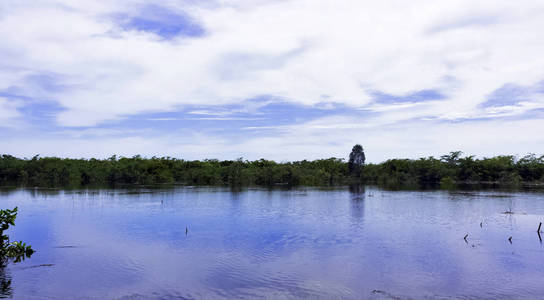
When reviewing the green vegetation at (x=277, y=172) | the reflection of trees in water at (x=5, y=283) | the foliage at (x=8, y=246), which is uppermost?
the green vegetation at (x=277, y=172)

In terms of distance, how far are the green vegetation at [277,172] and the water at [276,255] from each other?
52.3 metres

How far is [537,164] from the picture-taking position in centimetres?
7944

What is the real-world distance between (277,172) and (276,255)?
2784 inches

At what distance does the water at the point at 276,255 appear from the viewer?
13359 mm

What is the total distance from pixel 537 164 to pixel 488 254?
73333 mm

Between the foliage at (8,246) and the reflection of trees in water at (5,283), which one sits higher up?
the foliage at (8,246)

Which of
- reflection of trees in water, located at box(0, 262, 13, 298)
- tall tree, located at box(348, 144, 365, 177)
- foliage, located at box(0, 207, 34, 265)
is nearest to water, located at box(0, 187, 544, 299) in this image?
reflection of trees in water, located at box(0, 262, 13, 298)

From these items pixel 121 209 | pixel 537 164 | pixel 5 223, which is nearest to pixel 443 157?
pixel 537 164

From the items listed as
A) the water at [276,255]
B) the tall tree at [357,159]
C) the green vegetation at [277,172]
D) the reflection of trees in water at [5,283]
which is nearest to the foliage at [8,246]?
the water at [276,255]

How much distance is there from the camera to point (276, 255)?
17.9 meters

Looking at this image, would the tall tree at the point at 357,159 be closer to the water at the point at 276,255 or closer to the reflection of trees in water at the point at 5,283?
the water at the point at 276,255

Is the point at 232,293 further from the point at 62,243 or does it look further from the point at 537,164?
the point at 537,164

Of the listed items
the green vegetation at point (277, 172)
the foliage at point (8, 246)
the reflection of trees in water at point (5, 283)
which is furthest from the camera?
the green vegetation at point (277, 172)

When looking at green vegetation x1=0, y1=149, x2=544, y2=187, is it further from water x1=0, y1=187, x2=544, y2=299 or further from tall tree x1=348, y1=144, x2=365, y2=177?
water x1=0, y1=187, x2=544, y2=299
